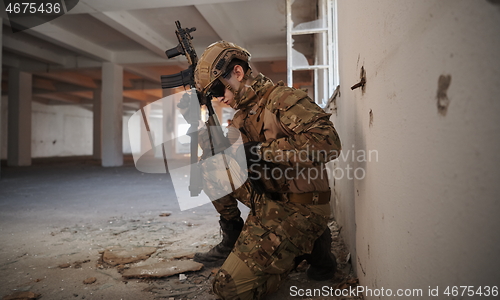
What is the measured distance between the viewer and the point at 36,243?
2205 mm

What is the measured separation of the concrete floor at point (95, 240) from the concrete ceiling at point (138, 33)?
3175 mm

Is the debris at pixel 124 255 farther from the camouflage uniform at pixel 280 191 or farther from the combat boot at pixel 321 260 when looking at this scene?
the combat boot at pixel 321 260

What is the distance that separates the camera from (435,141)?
624mm

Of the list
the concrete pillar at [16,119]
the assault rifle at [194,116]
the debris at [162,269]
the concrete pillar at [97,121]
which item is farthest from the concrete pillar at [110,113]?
the debris at [162,269]

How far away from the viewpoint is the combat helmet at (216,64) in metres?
1.56

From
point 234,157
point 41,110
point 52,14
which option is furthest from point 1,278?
point 41,110

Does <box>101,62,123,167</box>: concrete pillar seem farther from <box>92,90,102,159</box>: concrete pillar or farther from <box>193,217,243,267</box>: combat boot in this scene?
<box>193,217,243,267</box>: combat boot

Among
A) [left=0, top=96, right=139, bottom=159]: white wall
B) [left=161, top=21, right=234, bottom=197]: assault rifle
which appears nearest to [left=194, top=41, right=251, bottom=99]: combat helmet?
[left=161, top=21, right=234, bottom=197]: assault rifle

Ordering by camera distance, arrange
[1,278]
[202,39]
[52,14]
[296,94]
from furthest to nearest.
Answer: [202,39]
[52,14]
[1,278]
[296,94]

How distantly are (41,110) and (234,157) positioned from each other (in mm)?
17600

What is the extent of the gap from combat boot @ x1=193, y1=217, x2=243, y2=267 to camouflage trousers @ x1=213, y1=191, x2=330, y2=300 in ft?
1.43

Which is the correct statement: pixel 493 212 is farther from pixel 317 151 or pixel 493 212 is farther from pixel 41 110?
pixel 41 110

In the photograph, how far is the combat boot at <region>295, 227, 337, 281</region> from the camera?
154cm

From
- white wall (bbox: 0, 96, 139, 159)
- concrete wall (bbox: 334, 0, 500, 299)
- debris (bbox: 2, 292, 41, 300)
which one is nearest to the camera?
concrete wall (bbox: 334, 0, 500, 299)
